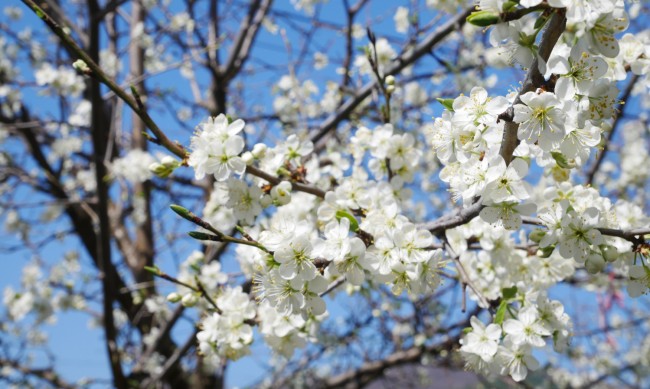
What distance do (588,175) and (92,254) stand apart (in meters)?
4.58

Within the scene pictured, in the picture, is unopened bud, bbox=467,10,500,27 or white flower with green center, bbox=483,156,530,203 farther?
white flower with green center, bbox=483,156,530,203

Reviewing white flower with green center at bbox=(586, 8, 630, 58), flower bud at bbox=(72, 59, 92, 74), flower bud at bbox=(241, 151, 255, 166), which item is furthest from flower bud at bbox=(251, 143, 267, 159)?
white flower with green center at bbox=(586, 8, 630, 58)

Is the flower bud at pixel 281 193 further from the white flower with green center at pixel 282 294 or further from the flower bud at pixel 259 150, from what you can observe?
the white flower with green center at pixel 282 294

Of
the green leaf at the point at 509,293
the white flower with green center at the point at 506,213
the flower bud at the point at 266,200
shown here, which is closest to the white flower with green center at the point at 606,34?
Result: the white flower with green center at the point at 506,213

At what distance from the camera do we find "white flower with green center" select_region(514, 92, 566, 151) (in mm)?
1118

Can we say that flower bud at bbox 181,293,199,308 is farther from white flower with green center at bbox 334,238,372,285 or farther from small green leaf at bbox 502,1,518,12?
small green leaf at bbox 502,1,518,12

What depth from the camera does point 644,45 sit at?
164 centimetres

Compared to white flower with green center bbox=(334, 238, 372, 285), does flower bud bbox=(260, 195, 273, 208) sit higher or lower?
higher

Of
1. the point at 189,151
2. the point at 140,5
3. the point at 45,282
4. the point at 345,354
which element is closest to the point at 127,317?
the point at 45,282

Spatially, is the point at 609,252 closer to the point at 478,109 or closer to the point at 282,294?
the point at 478,109

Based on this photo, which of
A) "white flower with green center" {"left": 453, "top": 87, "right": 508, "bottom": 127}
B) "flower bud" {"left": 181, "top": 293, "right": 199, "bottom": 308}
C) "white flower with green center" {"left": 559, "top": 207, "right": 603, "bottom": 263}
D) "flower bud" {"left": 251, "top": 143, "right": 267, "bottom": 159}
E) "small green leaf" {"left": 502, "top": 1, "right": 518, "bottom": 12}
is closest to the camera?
"small green leaf" {"left": 502, "top": 1, "right": 518, "bottom": 12}

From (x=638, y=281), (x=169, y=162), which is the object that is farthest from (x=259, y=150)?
(x=638, y=281)

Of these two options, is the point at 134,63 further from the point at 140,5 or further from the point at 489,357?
the point at 489,357

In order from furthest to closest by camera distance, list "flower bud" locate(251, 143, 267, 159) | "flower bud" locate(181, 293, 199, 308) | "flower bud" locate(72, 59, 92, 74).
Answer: "flower bud" locate(181, 293, 199, 308) → "flower bud" locate(251, 143, 267, 159) → "flower bud" locate(72, 59, 92, 74)
